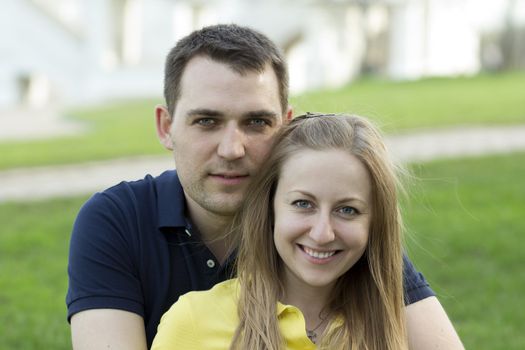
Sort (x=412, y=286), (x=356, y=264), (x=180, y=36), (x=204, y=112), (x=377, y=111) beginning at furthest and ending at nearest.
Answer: (x=180, y=36) < (x=377, y=111) < (x=412, y=286) < (x=204, y=112) < (x=356, y=264)

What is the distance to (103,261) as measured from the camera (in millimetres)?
3031

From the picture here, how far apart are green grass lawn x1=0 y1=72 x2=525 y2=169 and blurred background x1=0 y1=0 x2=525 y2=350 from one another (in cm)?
4

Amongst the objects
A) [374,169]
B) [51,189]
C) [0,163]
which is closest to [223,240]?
[374,169]

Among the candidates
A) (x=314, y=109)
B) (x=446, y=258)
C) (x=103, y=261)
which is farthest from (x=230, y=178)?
(x=446, y=258)

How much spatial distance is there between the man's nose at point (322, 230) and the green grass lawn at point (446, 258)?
132cm

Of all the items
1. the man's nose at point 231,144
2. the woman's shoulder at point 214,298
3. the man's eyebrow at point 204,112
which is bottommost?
the woman's shoulder at point 214,298

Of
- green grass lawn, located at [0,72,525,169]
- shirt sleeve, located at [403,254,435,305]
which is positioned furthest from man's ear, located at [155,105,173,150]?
green grass lawn, located at [0,72,525,169]

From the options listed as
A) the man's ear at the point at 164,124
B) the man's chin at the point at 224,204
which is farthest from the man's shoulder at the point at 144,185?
the man's chin at the point at 224,204

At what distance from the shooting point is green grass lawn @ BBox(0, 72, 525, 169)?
11.3m

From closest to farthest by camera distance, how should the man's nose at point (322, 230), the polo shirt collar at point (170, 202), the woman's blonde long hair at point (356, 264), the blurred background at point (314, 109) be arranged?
1. the man's nose at point (322, 230)
2. the woman's blonde long hair at point (356, 264)
3. the polo shirt collar at point (170, 202)
4. the blurred background at point (314, 109)

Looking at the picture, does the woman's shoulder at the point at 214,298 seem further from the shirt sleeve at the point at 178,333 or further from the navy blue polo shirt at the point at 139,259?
the navy blue polo shirt at the point at 139,259

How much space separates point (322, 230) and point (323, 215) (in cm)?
5

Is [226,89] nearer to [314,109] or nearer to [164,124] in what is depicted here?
[164,124]

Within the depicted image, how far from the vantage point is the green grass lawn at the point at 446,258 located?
5129 millimetres
